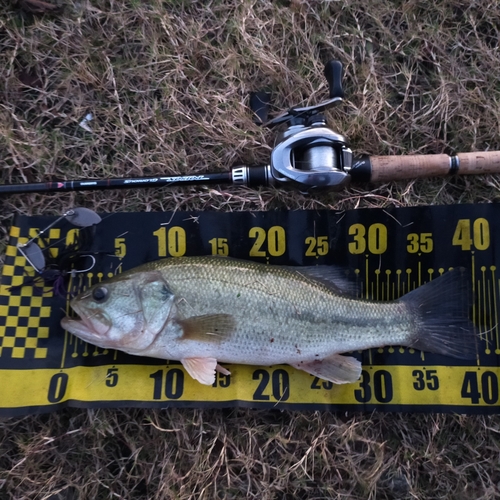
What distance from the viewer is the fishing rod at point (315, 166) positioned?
2.36 m

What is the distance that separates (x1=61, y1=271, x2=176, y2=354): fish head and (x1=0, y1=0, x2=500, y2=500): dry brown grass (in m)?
0.57

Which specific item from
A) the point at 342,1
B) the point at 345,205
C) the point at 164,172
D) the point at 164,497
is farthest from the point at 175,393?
the point at 342,1

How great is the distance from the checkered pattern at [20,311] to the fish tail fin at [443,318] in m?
2.15

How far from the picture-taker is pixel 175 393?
2.48 metres

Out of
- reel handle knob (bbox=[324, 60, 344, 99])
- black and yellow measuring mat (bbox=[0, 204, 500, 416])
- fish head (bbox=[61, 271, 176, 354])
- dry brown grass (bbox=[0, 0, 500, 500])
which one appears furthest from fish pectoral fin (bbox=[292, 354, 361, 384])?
reel handle knob (bbox=[324, 60, 344, 99])

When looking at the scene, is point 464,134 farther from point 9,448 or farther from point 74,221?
point 9,448

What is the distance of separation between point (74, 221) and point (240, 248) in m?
1.03

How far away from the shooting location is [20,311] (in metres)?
2.53

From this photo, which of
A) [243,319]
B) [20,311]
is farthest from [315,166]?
[20,311]

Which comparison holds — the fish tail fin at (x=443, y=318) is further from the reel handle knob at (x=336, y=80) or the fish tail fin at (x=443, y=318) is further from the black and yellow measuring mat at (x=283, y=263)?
the reel handle knob at (x=336, y=80)

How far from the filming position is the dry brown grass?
8.27 feet

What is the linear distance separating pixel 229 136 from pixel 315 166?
2.35 feet

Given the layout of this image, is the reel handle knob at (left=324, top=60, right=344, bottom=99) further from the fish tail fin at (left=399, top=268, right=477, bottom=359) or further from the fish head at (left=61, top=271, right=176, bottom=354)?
the fish head at (left=61, top=271, right=176, bottom=354)

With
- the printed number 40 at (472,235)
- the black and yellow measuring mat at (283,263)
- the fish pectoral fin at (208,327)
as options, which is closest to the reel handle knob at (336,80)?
the black and yellow measuring mat at (283,263)
